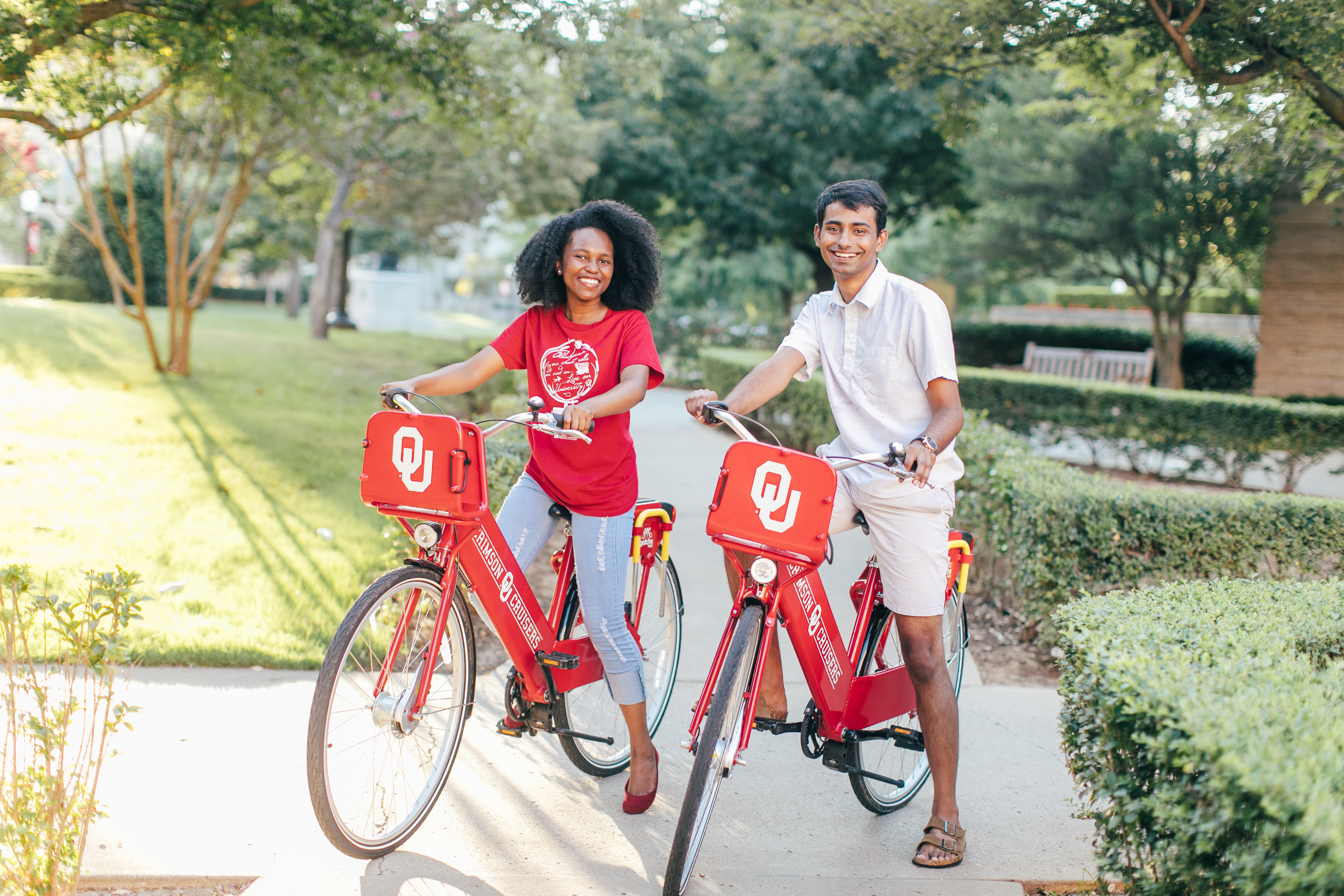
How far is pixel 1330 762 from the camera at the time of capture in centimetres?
202

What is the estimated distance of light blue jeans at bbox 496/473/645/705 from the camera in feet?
10.5

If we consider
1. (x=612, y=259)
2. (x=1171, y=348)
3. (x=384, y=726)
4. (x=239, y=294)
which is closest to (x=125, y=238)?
(x=612, y=259)

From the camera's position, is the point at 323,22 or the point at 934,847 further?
the point at 323,22

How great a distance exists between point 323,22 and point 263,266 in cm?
3995

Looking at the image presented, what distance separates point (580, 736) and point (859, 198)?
1.96 m

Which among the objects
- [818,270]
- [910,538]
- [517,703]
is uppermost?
[818,270]

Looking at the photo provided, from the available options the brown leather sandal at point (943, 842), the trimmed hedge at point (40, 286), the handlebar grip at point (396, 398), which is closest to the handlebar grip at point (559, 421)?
the handlebar grip at point (396, 398)

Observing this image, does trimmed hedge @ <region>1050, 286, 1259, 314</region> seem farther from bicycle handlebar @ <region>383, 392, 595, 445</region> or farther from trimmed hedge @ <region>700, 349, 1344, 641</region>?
bicycle handlebar @ <region>383, 392, 595, 445</region>

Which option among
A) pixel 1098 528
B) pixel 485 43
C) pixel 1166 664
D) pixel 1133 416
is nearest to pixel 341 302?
pixel 485 43

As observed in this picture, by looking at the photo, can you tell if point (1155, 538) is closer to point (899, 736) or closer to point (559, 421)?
point (899, 736)

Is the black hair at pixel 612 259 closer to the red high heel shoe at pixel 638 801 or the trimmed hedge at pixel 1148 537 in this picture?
the red high heel shoe at pixel 638 801

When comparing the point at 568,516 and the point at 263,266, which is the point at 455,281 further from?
the point at 568,516

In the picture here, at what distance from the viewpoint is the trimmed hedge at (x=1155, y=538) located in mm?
4805

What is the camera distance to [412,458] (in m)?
2.84
